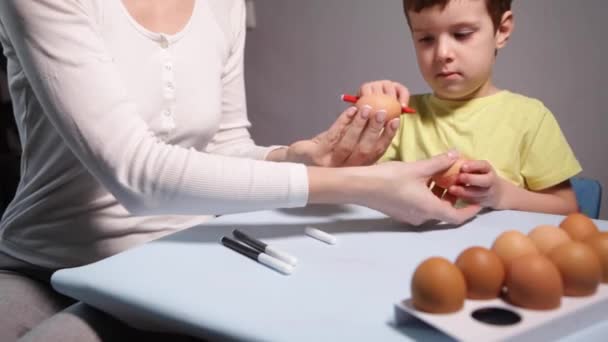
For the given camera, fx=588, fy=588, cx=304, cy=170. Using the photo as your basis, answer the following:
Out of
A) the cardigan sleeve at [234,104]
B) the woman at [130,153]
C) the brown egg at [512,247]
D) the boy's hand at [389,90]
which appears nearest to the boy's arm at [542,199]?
the woman at [130,153]

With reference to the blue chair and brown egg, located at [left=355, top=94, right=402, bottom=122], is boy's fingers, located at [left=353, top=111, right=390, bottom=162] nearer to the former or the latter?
brown egg, located at [left=355, top=94, right=402, bottom=122]

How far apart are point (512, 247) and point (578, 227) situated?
117 mm

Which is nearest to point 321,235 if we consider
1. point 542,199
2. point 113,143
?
point 113,143

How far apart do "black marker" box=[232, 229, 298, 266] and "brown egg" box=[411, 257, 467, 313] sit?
195 mm

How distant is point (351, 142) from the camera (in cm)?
88

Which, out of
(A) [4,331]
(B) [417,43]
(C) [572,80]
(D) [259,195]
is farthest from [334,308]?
(C) [572,80]

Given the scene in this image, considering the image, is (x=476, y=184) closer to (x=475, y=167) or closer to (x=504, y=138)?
(x=475, y=167)

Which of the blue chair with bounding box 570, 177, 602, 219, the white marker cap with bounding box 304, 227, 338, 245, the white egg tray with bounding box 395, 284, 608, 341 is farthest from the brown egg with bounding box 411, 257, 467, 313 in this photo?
the blue chair with bounding box 570, 177, 602, 219

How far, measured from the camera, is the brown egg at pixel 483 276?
517mm

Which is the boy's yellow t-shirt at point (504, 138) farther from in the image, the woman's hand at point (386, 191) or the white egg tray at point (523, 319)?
the white egg tray at point (523, 319)

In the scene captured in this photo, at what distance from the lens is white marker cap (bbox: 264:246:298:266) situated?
682 millimetres

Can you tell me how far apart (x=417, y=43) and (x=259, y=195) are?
19.0 inches

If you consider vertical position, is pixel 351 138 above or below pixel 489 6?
below

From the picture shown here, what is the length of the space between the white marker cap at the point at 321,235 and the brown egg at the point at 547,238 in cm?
25
